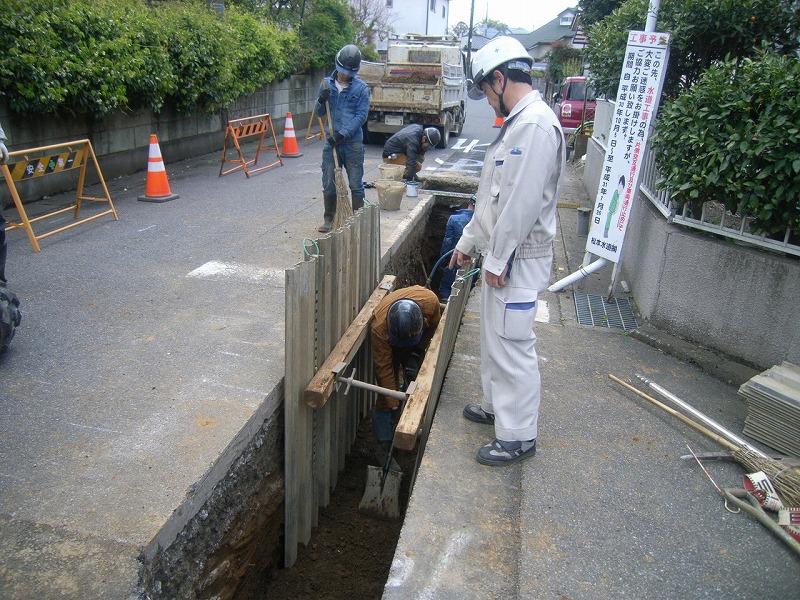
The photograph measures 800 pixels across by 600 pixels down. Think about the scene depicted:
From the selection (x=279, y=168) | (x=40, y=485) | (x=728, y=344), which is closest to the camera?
(x=40, y=485)

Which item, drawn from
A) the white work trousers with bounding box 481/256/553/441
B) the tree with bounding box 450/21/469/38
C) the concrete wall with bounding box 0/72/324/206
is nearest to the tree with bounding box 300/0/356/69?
the concrete wall with bounding box 0/72/324/206

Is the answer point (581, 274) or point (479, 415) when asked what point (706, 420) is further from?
point (581, 274)

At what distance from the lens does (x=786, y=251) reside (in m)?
3.96

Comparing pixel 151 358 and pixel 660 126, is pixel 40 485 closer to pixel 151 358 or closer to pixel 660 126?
pixel 151 358

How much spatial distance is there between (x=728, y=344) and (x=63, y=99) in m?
7.59

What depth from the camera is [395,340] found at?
4293mm

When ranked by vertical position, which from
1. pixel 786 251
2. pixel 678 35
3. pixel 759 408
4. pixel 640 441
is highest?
pixel 678 35

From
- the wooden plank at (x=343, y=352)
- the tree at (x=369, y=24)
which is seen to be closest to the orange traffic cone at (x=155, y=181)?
the wooden plank at (x=343, y=352)

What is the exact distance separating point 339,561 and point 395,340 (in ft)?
5.03

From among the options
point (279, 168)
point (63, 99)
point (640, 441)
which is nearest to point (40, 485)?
point (640, 441)

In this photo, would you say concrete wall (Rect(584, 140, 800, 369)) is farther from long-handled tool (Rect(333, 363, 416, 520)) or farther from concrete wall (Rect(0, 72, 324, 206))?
concrete wall (Rect(0, 72, 324, 206))

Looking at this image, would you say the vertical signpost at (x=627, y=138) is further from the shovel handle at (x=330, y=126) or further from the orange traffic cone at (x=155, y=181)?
the orange traffic cone at (x=155, y=181)

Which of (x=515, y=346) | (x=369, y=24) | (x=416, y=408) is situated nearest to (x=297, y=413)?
(x=416, y=408)

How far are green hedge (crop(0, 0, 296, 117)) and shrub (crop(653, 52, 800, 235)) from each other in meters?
6.69
